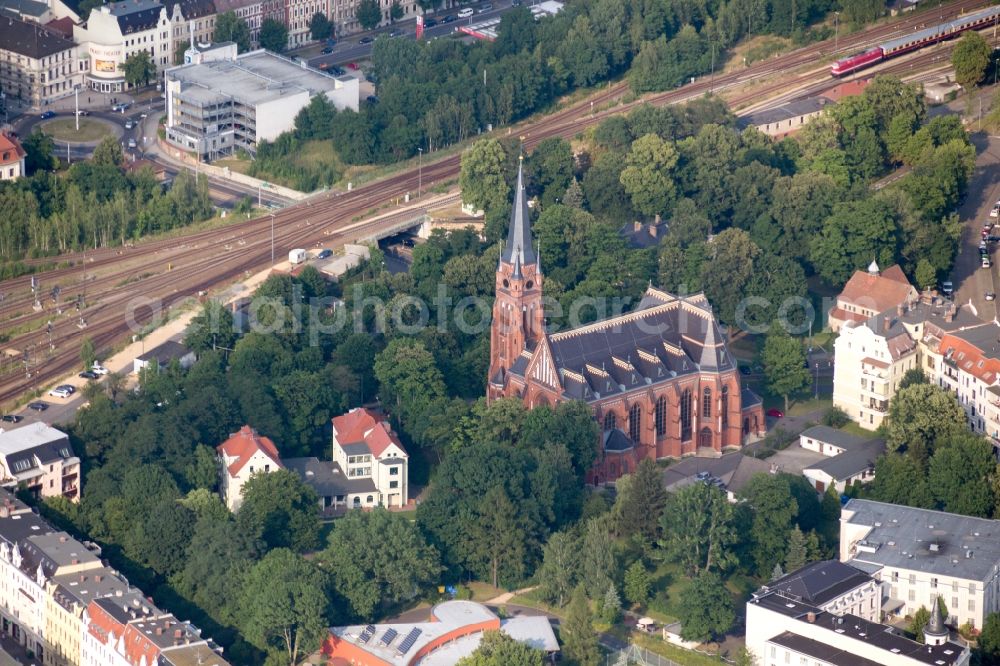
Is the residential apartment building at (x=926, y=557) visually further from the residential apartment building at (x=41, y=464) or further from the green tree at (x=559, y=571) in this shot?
the residential apartment building at (x=41, y=464)

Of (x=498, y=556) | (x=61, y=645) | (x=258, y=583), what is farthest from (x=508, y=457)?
(x=61, y=645)

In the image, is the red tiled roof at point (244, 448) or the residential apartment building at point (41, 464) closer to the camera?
the residential apartment building at point (41, 464)

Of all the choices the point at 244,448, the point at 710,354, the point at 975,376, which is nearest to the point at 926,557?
the point at 975,376

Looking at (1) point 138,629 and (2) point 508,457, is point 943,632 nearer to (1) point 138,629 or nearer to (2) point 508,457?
(2) point 508,457

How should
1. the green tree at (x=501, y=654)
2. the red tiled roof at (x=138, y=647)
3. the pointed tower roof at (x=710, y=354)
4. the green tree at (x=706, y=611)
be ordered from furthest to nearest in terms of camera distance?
1. the pointed tower roof at (x=710, y=354)
2. the green tree at (x=706, y=611)
3. the green tree at (x=501, y=654)
4. the red tiled roof at (x=138, y=647)

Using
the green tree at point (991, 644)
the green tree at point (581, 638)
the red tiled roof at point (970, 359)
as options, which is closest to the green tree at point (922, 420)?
the red tiled roof at point (970, 359)

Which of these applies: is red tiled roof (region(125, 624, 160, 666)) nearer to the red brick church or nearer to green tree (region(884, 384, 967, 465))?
the red brick church

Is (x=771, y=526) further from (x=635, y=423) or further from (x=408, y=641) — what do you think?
(x=408, y=641)
